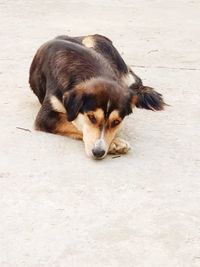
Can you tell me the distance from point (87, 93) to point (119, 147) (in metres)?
0.50

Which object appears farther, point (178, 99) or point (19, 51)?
point (19, 51)

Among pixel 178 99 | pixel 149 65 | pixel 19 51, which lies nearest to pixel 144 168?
pixel 178 99

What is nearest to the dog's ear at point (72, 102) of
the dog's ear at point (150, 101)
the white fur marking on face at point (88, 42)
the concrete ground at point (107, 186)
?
the concrete ground at point (107, 186)

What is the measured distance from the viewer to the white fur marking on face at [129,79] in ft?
23.3

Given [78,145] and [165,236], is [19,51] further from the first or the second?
[165,236]

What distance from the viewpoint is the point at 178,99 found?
7.20 metres

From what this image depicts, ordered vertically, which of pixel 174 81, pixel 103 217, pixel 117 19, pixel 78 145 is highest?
pixel 103 217

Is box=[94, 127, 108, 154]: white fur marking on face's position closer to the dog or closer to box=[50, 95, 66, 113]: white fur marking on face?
the dog

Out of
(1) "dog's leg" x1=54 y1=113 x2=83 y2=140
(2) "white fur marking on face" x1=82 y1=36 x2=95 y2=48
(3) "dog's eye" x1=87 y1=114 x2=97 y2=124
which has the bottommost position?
(1) "dog's leg" x1=54 y1=113 x2=83 y2=140

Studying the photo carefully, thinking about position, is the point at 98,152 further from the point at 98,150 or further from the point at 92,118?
the point at 92,118

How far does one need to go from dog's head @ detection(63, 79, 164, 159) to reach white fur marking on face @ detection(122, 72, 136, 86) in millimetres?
1165

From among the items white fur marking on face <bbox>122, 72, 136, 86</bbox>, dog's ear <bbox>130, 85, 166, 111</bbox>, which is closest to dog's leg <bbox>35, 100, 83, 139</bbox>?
dog's ear <bbox>130, 85, 166, 111</bbox>

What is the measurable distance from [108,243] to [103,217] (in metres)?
0.34

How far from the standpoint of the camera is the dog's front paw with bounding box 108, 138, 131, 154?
5.70 metres
